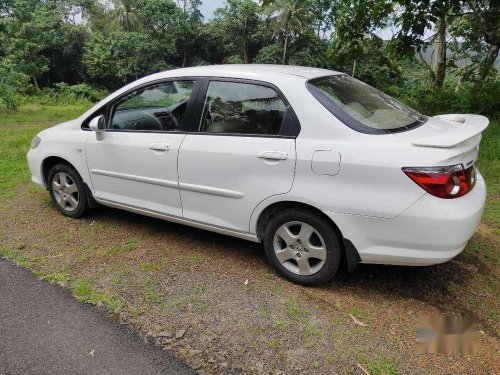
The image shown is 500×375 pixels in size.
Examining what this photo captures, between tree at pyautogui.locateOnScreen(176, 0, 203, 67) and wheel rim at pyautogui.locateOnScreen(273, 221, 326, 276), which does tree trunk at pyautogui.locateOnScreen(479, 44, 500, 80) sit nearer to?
wheel rim at pyautogui.locateOnScreen(273, 221, 326, 276)

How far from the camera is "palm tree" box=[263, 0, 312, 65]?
3925 cm

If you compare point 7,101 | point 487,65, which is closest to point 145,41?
point 7,101

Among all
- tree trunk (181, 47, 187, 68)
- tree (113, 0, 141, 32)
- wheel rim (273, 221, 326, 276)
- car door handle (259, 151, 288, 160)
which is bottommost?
tree trunk (181, 47, 187, 68)

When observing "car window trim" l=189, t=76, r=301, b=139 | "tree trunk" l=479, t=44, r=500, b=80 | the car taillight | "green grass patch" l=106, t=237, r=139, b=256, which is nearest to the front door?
"car window trim" l=189, t=76, r=301, b=139

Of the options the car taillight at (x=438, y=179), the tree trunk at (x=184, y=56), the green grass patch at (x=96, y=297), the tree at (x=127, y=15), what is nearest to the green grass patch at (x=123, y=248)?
the green grass patch at (x=96, y=297)

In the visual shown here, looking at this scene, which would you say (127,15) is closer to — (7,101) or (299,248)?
(7,101)

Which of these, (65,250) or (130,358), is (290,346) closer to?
(130,358)

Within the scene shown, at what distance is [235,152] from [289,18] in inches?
1570

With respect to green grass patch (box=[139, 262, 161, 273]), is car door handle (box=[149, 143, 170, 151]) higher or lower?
higher

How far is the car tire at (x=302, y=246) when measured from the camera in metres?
3.11

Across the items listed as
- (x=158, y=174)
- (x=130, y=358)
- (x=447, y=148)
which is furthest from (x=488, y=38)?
(x=130, y=358)

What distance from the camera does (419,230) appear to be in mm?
2760

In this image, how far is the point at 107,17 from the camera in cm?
4678

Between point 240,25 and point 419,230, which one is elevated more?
point 240,25
